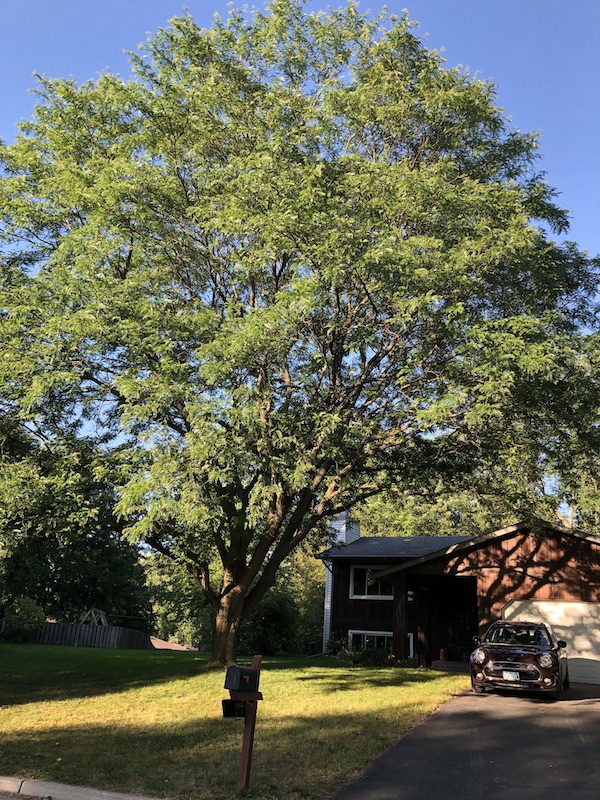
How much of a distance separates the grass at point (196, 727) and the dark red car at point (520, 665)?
1.13 metres

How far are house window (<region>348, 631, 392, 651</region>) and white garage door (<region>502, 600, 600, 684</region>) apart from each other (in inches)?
306

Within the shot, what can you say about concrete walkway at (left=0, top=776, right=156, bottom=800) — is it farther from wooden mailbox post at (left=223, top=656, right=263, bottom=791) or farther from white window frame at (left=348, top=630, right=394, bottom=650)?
white window frame at (left=348, top=630, right=394, bottom=650)

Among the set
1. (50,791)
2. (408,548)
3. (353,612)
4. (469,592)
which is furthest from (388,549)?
(50,791)

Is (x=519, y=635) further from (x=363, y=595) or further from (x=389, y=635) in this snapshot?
(x=363, y=595)

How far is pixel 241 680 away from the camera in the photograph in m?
6.32

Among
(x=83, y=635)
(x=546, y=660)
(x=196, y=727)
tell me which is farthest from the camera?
(x=83, y=635)

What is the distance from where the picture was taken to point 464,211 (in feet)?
41.5

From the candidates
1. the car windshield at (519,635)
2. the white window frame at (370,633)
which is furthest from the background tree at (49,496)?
the white window frame at (370,633)

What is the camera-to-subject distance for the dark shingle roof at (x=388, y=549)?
26308 mm

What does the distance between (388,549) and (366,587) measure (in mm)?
1988

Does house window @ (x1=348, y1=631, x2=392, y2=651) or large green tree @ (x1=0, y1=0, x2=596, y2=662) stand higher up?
large green tree @ (x1=0, y1=0, x2=596, y2=662)

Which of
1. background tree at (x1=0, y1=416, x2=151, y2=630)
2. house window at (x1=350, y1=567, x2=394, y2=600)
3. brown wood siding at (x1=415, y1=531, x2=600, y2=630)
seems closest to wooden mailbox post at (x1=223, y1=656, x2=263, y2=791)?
background tree at (x1=0, y1=416, x2=151, y2=630)

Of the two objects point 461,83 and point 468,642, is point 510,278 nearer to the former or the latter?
point 461,83

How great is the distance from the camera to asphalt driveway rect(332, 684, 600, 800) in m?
6.64
